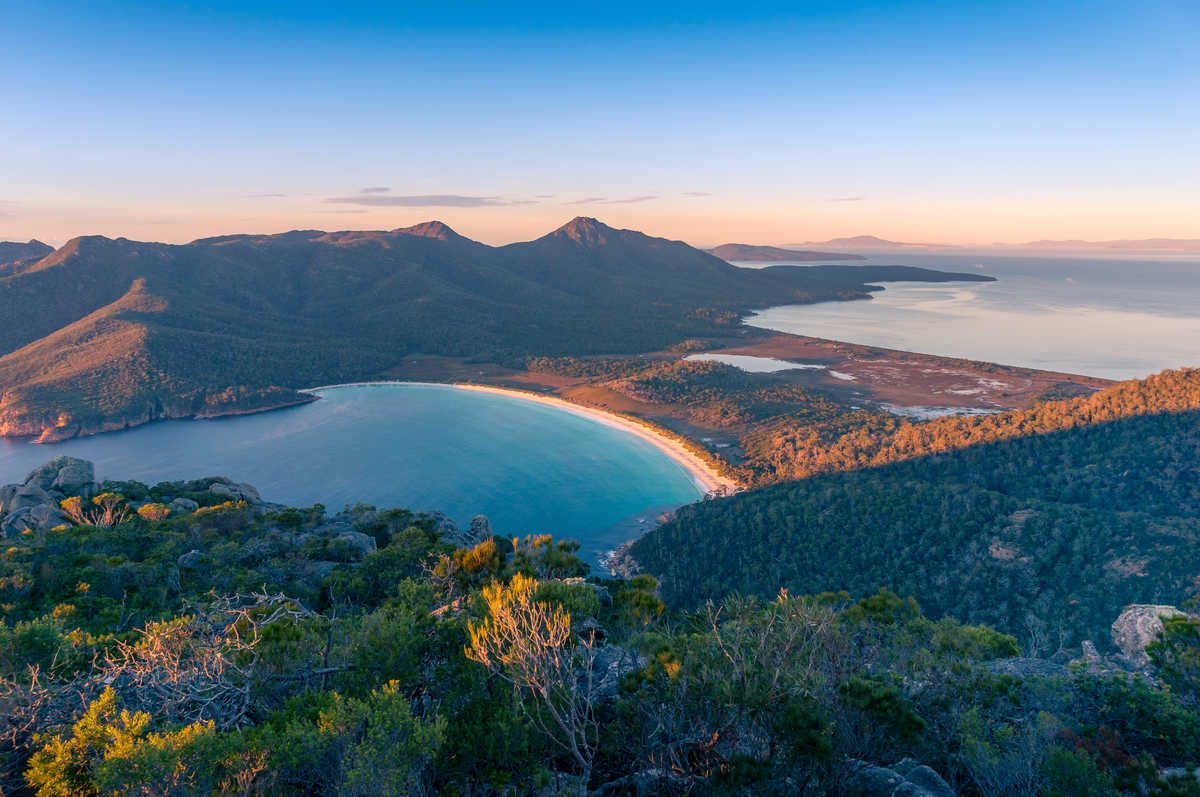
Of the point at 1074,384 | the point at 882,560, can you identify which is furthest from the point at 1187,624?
the point at 1074,384

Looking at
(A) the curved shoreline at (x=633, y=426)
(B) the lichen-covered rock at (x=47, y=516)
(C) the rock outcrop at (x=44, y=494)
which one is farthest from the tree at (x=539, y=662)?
(A) the curved shoreline at (x=633, y=426)

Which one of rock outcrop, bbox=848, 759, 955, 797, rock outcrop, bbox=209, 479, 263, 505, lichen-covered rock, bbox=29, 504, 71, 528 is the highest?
rock outcrop, bbox=848, 759, 955, 797

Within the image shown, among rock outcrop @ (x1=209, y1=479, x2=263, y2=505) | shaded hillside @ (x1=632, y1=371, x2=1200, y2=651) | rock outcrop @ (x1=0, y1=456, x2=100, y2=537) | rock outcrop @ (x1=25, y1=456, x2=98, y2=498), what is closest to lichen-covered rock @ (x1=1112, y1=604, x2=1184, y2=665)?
A: shaded hillside @ (x1=632, y1=371, x2=1200, y2=651)

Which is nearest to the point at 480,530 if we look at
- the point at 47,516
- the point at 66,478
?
Answer: the point at 47,516

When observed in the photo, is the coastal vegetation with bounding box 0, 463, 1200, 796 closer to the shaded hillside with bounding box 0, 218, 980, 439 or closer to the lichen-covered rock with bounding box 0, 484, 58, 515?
the lichen-covered rock with bounding box 0, 484, 58, 515

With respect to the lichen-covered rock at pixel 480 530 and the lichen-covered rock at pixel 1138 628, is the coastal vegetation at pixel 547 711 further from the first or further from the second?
the lichen-covered rock at pixel 480 530

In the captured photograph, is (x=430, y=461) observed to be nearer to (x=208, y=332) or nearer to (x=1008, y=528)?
(x=1008, y=528)

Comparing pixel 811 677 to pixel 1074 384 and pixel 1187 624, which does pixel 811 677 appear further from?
pixel 1074 384
